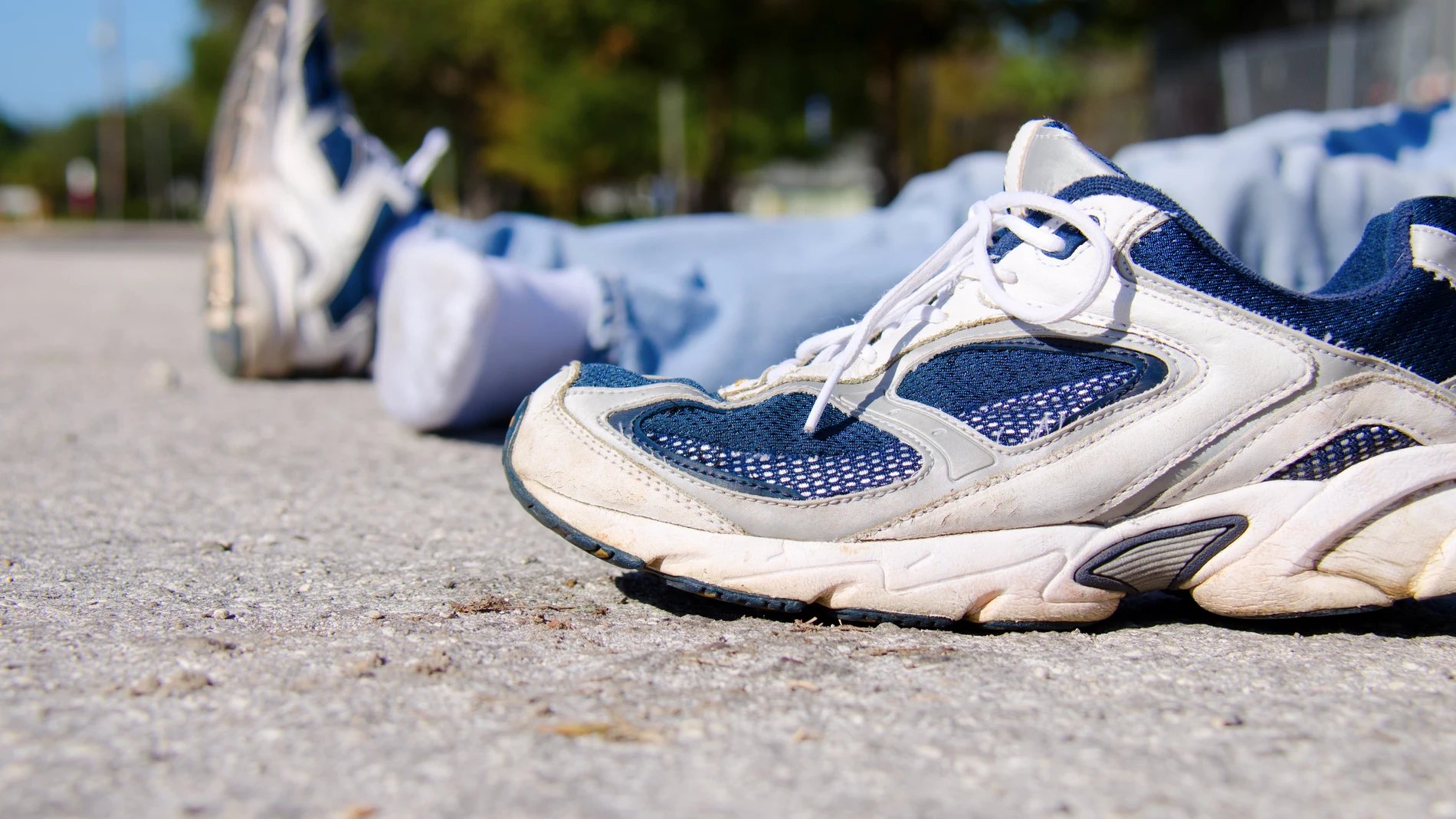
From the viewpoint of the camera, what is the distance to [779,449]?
131cm

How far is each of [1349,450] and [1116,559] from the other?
28cm

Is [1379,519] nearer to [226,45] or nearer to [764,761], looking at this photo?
[764,761]

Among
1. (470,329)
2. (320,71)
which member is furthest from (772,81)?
(470,329)

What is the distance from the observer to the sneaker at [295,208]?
114 inches

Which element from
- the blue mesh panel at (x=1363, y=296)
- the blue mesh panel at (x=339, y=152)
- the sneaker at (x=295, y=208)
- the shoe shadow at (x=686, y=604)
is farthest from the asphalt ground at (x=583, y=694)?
the blue mesh panel at (x=339, y=152)

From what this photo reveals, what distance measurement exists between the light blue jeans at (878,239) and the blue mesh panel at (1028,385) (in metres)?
0.48

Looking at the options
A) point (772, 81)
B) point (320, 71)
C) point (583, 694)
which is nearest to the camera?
point (583, 694)

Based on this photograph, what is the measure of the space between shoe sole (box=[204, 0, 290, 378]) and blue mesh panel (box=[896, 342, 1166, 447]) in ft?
7.16

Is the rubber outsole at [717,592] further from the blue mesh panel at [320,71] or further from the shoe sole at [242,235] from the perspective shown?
the blue mesh panel at [320,71]

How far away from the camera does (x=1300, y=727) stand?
39.7 inches

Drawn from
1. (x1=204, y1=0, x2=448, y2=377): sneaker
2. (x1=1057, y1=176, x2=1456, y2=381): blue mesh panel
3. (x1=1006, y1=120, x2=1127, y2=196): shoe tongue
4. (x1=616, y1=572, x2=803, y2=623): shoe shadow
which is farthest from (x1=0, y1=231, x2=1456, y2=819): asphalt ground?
(x1=204, y1=0, x2=448, y2=377): sneaker

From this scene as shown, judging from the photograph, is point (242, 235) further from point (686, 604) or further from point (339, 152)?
point (686, 604)

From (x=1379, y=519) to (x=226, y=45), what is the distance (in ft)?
103

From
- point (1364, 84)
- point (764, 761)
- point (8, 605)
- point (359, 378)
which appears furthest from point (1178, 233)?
point (1364, 84)
